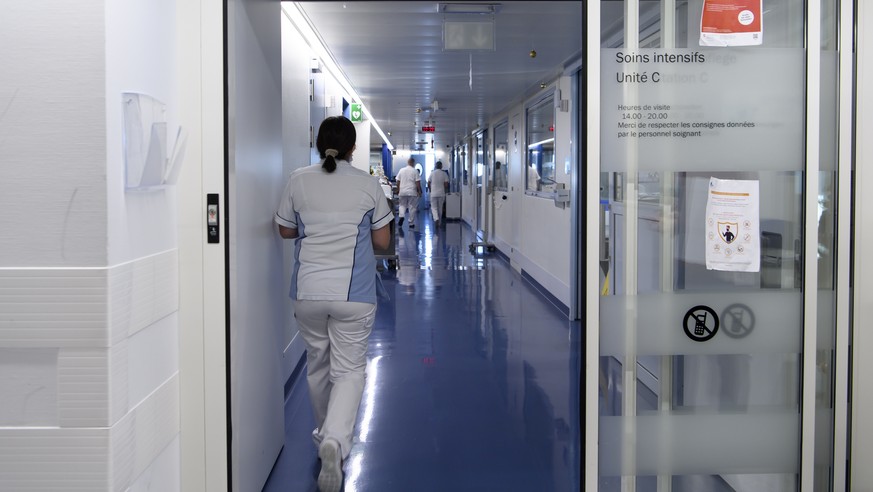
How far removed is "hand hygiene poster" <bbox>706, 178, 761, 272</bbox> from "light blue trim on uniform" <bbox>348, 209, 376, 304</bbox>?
1448mm

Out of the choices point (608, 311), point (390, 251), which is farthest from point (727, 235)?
point (390, 251)

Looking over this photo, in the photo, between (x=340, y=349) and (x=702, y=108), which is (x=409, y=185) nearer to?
(x=340, y=349)

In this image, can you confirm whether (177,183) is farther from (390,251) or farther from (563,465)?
(390,251)

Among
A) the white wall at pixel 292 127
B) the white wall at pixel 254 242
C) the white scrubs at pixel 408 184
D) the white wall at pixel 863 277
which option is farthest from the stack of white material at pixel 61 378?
the white scrubs at pixel 408 184

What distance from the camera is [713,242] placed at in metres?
2.52

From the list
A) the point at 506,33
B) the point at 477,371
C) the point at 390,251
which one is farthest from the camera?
the point at 390,251

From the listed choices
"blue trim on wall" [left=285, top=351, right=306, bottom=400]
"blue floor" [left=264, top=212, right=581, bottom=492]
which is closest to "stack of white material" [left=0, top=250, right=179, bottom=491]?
"blue floor" [left=264, top=212, right=581, bottom=492]

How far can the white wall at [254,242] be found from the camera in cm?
268

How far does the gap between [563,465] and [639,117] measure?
6.00 ft

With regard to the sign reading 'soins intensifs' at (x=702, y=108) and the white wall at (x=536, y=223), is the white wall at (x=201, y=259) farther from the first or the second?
the white wall at (x=536, y=223)

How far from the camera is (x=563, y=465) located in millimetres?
3480

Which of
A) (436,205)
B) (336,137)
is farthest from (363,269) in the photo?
(436,205)

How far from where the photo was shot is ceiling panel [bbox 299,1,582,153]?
570 centimetres

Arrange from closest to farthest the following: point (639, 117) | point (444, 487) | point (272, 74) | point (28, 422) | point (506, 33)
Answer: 1. point (28, 422)
2. point (639, 117)
3. point (444, 487)
4. point (272, 74)
5. point (506, 33)
